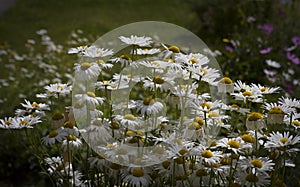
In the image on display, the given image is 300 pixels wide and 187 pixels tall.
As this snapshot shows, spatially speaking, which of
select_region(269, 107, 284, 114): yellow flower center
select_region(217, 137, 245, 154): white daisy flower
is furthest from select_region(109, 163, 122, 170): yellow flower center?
select_region(269, 107, 284, 114): yellow flower center

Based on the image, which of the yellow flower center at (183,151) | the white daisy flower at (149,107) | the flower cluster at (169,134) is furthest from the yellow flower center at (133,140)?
the yellow flower center at (183,151)

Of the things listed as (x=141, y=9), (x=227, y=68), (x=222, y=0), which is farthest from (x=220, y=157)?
(x=141, y=9)

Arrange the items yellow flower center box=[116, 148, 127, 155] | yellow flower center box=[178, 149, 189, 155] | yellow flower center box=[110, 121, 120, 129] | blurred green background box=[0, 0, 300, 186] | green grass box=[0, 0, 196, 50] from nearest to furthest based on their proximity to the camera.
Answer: yellow flower center box=[178, 149, 189, 155], yellow flower center box=[116, 148, 127, 155], yellow flower center box=[110, 121, 120, 129], blurred green background box=[0, 0, 300, 186], green grass box=[0, 0, 196, 50]

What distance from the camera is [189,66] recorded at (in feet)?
5.88

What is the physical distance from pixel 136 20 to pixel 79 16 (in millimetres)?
893

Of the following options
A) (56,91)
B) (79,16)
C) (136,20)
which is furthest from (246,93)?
(79,16)

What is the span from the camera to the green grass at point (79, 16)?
6.58 m

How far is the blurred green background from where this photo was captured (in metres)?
3.32

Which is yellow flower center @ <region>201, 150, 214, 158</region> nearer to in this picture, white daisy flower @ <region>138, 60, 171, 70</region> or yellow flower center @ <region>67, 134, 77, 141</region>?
white daisy flower @ <region>138, 60, 171, 70</region>

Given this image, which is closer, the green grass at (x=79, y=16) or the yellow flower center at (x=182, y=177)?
the yellow flower center at (x=182, y=177)

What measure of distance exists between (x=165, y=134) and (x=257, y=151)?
1.12 ft

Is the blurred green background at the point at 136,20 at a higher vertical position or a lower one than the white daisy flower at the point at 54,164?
higher

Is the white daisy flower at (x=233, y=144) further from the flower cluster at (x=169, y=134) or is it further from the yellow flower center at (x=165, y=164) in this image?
the yellow flower center at (x=165, y=164)

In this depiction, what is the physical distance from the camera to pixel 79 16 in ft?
24.7
